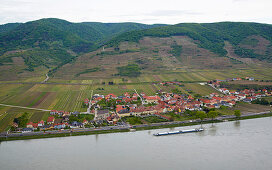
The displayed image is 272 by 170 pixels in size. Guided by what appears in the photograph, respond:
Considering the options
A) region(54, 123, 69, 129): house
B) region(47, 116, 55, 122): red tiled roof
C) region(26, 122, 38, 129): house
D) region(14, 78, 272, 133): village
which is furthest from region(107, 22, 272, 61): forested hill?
region(26, 122, 38, 129): house

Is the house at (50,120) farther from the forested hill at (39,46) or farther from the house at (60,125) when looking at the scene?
the forested hill at (39,46)

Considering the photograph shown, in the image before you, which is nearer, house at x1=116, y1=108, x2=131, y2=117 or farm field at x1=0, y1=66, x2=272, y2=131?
house at x1=116, y1=108, x2=131, y2=117

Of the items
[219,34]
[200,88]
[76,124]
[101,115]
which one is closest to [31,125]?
[76,124]

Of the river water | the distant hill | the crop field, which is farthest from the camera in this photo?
the distant hill

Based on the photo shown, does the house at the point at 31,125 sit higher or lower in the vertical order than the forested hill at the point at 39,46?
lower

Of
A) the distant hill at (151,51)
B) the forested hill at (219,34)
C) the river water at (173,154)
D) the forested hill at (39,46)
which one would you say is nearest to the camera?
the river water at (173,154)

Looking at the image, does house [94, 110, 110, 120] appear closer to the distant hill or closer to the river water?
the river water

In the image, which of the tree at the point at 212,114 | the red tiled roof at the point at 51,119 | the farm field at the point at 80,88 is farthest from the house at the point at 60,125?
the tree at the point at 212,114
